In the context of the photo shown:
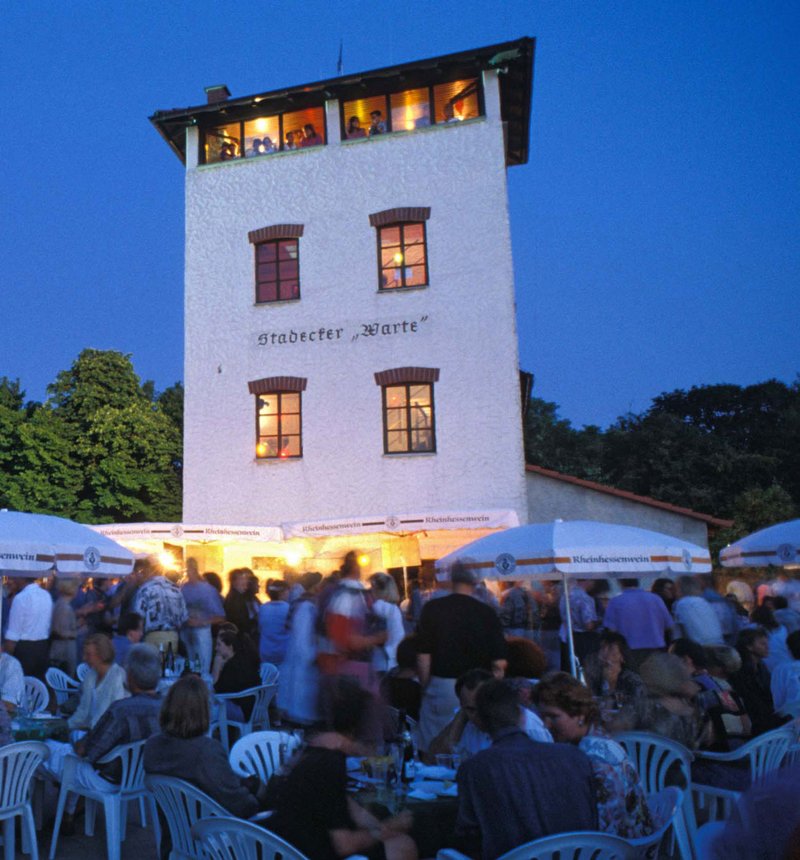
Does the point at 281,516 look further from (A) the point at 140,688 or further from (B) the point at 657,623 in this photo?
(A) the point at 140,688

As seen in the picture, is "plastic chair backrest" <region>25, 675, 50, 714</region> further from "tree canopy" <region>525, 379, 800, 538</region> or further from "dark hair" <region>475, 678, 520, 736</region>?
"tree canopy" <region>525, 379, 800, 538</region>

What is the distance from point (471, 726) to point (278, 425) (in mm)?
12697

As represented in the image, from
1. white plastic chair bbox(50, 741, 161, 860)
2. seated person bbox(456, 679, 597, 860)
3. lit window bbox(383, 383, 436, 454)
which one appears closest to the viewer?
seated person bbox(456, 679, 597, 860)

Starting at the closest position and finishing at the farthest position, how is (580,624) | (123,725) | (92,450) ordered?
(123,725), (580,624), (92,450)

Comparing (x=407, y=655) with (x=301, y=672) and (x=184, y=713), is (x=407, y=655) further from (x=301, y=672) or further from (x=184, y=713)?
(x=184, y=713)

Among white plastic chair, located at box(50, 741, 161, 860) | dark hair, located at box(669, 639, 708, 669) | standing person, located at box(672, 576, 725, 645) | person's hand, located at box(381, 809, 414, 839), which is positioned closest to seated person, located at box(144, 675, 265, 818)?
person's hand, located at box(381, 809, 414, 839)

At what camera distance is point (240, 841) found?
3.34 meters

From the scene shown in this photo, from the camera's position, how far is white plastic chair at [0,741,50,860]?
517cm

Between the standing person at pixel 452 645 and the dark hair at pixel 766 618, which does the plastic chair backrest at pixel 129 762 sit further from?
the dark hair at pixel 766 618

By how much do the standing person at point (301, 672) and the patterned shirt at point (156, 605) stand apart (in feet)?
13.4

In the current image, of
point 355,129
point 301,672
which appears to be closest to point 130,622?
point 301,672

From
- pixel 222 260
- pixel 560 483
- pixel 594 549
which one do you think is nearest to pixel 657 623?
pixel 594 549

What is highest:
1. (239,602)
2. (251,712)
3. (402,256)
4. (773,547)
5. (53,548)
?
(402,256)

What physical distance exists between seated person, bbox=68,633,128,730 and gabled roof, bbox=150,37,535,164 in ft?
46.5
